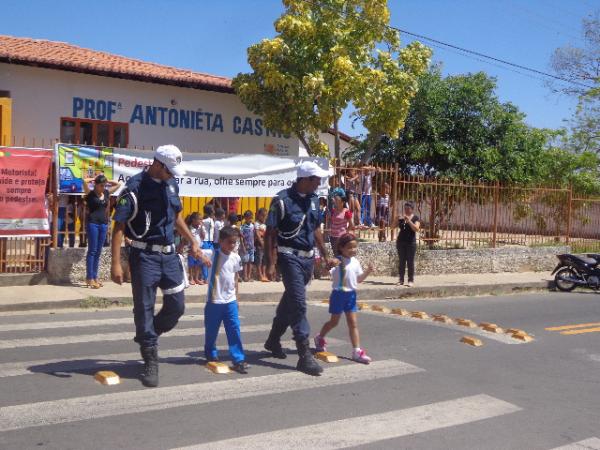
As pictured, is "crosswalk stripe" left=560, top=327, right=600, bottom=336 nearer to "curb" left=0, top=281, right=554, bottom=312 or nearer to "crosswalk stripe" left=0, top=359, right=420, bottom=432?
"crosswalk stripe" left=0, top=359, right=420, bottom=432

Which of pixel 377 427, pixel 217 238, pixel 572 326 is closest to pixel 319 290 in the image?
pixel 217 238

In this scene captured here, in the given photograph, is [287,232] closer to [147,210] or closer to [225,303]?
[225,303]

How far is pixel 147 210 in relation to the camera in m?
6.13

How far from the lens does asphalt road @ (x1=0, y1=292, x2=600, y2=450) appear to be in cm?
510

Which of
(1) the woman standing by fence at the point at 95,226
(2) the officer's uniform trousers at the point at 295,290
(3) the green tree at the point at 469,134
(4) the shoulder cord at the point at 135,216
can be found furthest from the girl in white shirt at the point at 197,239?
(3) the green tree at the point at 469,134

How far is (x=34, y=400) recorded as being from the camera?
5566mm

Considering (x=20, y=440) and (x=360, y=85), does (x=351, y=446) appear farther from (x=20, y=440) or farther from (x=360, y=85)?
(x=360, y=85)

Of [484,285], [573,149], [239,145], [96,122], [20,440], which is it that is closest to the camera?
[20,440]

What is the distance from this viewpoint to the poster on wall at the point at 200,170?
475 inches

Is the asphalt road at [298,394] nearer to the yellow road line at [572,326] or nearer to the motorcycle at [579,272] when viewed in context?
the yellow road line at [572,326]

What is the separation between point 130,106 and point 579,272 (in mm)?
11051

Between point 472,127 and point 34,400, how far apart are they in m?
16.4

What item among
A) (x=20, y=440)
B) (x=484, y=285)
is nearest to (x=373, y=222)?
(x=484, y=285)

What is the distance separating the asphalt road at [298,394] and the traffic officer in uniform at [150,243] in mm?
452
